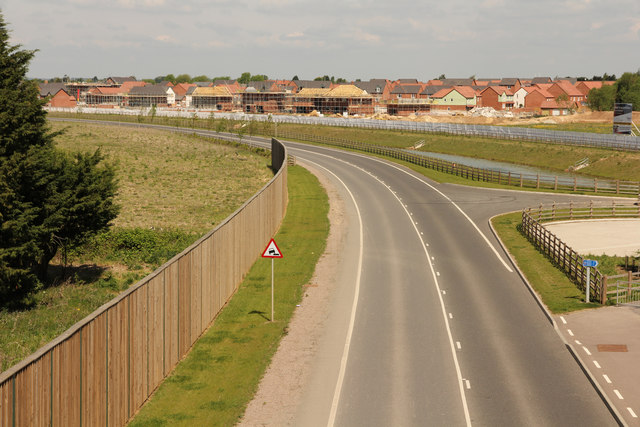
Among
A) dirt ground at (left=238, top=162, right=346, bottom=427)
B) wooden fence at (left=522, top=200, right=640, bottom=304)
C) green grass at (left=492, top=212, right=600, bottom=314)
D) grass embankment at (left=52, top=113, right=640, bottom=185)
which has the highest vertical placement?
grass embankment at (left=52, top=113, right=640, bottom=185)

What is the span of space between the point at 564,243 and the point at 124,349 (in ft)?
85.0

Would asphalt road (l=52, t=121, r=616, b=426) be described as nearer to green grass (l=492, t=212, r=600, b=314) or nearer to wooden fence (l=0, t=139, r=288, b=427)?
green grass (l=492, t=212, r=600, b=314)

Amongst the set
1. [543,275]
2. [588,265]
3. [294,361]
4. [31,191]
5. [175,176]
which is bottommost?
[294,361]

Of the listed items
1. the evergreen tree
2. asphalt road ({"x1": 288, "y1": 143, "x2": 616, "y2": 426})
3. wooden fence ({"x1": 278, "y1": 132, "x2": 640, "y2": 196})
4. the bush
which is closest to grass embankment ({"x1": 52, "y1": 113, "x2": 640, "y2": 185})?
wooden fence ({"x1": 278, "y1": 132, "x2": 640, "y2": 196})

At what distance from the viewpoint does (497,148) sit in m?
112

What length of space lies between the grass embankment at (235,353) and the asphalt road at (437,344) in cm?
187

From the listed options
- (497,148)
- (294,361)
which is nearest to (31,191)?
(294,361)

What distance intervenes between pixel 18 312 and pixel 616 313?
25.1 meters

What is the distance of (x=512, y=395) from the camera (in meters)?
21.6

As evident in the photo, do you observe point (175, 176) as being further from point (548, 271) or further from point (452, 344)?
point (452, 344)

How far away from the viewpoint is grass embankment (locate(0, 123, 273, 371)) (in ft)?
93.4

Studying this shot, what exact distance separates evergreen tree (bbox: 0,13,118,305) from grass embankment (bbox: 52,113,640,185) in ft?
143

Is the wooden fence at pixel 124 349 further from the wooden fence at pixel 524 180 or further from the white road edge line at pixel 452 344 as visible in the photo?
the wooden fence at pixel 524 180

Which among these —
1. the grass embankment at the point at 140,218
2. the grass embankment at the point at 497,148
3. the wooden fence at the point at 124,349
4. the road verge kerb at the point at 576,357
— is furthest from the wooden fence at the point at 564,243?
the grass embankment at the point at 140,218
